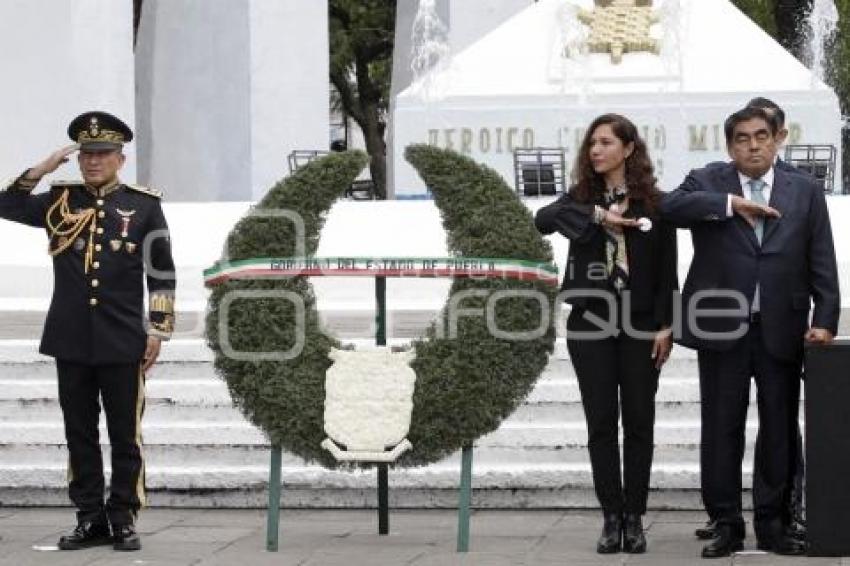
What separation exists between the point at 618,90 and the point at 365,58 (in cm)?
2706

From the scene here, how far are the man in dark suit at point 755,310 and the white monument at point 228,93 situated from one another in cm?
1362

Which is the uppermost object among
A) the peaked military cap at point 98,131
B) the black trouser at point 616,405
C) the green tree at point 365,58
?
the green tree at point 365,58

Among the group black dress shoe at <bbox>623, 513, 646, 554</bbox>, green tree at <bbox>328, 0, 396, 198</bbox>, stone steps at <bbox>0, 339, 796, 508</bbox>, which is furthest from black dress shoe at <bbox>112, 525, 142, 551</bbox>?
green tree at <bbox>328, 0, 396, 198</bbox>

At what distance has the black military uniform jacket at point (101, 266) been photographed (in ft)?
26.5

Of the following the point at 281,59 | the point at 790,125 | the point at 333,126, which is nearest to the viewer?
the point at 790,125

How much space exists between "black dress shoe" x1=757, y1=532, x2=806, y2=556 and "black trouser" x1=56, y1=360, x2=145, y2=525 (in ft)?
8.23

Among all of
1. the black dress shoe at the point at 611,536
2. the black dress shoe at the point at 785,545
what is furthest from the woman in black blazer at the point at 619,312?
the black dress shoe at the point at 785,545

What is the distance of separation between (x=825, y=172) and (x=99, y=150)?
11.4 m

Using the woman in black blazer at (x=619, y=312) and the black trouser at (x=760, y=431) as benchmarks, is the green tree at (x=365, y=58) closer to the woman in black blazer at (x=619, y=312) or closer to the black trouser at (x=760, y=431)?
the woman in black blazer at (x=619, y=312)

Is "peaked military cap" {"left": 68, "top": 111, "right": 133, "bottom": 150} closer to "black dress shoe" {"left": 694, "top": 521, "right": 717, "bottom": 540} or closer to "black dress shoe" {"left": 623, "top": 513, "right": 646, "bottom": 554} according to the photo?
"black dress shoe" {"left": 623, "top": 513, "right": 646, "bottom": 554}

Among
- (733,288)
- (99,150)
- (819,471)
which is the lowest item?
(819,471)

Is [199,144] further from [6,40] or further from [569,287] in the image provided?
[569,287]

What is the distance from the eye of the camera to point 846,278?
1502cm

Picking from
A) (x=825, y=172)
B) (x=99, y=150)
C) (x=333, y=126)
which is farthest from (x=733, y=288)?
(x=333, y=126)
